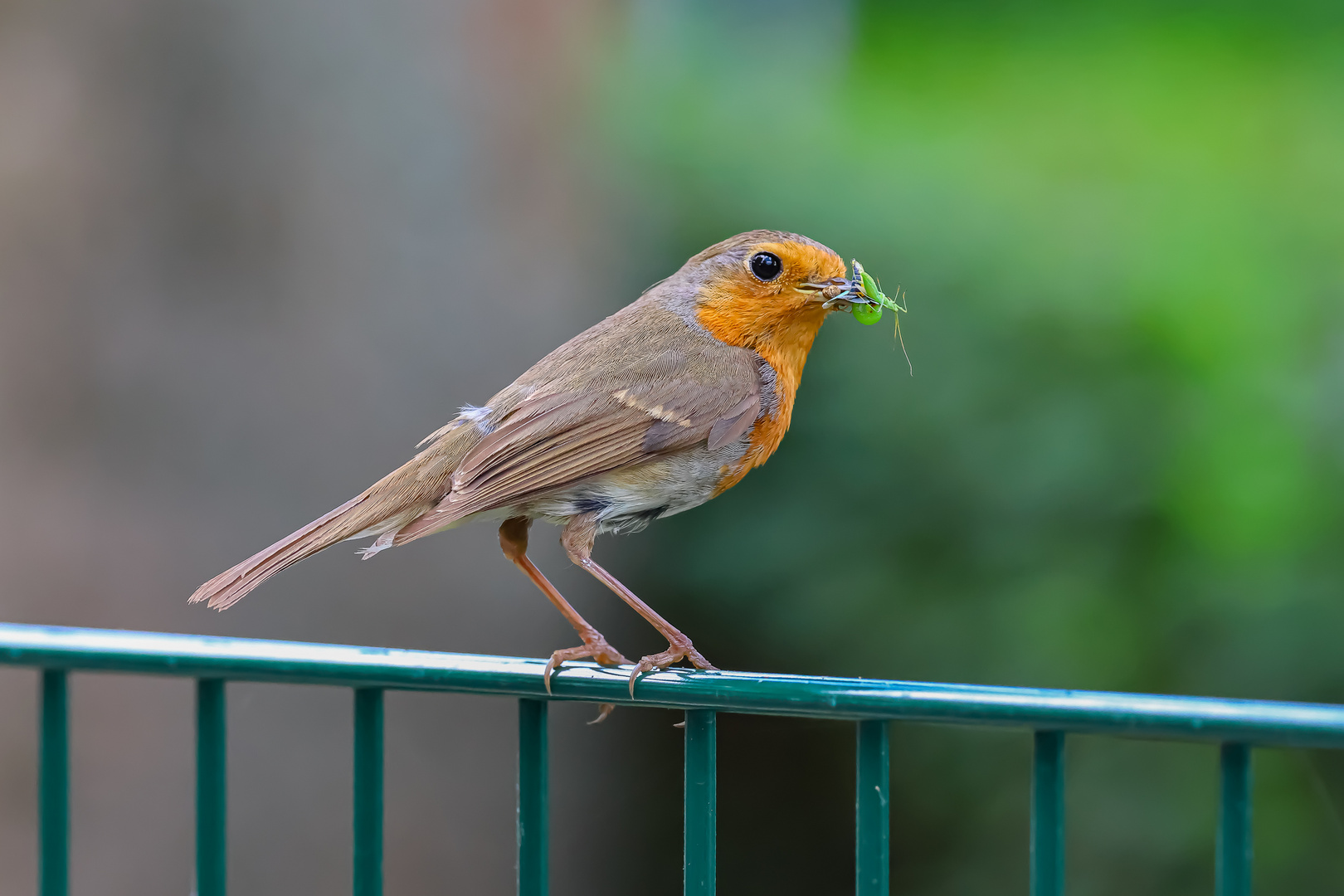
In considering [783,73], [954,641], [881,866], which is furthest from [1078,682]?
[783,73]

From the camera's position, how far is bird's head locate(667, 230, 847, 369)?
2.61 m

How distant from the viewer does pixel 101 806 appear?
4105mm

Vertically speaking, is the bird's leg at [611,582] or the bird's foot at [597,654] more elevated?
the bird's leg at [611,582]

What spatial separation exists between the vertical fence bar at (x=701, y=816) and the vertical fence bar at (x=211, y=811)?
64 cm

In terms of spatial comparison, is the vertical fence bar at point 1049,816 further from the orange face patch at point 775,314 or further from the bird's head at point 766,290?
the bird's head at point 766,290

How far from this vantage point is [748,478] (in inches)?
159

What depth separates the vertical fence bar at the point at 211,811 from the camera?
1.64 meters

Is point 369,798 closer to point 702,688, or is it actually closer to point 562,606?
point 702,688

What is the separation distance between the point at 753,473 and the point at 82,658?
8.47 feet

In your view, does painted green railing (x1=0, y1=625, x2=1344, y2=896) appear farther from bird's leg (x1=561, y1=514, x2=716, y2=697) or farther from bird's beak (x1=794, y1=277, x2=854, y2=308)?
bird's beak (x1=794, y1=277, x2=854, y2=308)

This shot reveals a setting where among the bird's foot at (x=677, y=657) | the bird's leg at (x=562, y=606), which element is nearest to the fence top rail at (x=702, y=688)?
the bird's foot at (x=677, y=657)

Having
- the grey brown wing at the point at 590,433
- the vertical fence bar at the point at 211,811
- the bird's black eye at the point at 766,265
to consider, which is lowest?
the vertical fence bar at the point at 211,811

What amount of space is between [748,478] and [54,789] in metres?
2.63

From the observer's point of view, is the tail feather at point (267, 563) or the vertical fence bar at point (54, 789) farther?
the tail feather at point (267, 563)
